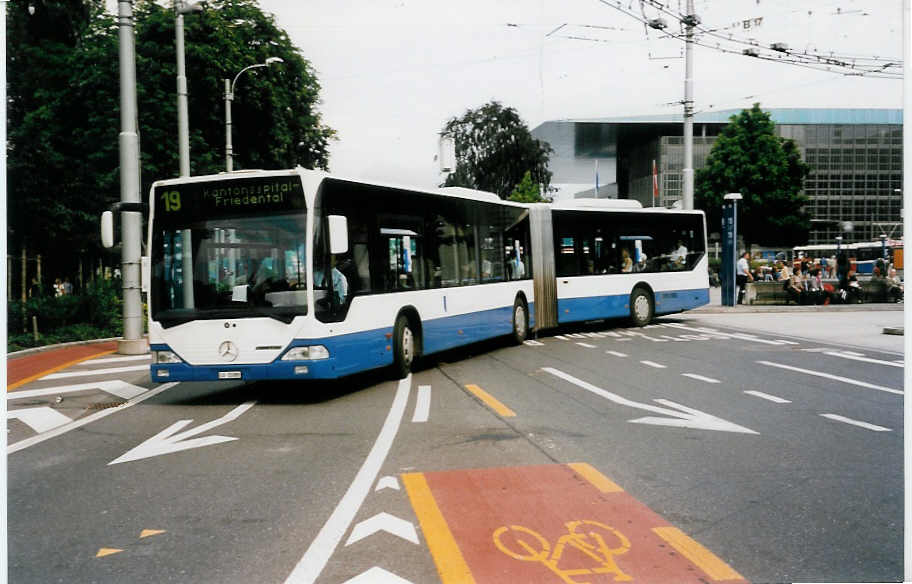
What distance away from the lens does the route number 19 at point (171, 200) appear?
10.8 meters

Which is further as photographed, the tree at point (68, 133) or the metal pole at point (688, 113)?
the metal pole at point (688, 113)

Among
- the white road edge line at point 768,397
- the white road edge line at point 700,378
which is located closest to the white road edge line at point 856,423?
the white road edge line at point 768,397

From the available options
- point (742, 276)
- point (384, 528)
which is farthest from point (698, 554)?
point (742, 276)

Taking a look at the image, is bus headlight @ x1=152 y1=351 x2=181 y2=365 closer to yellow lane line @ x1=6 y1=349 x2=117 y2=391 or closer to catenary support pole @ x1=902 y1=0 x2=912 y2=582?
yellow lane line @ x1=6 y1=349 x2=117 y2=391

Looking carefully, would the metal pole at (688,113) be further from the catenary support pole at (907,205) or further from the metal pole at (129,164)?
the catenary support pole at (907,205)

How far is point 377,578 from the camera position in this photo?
173 inches

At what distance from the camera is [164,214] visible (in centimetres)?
1083

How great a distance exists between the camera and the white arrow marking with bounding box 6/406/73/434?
9.66 m

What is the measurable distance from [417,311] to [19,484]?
7.05 m

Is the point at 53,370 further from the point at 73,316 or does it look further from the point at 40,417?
the point at 73,316

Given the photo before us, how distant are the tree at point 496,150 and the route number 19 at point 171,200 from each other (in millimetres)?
53675

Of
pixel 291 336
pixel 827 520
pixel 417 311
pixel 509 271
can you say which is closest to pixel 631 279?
pixel 509 271

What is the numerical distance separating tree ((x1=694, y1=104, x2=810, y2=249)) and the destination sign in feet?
171

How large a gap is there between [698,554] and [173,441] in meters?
5.41
